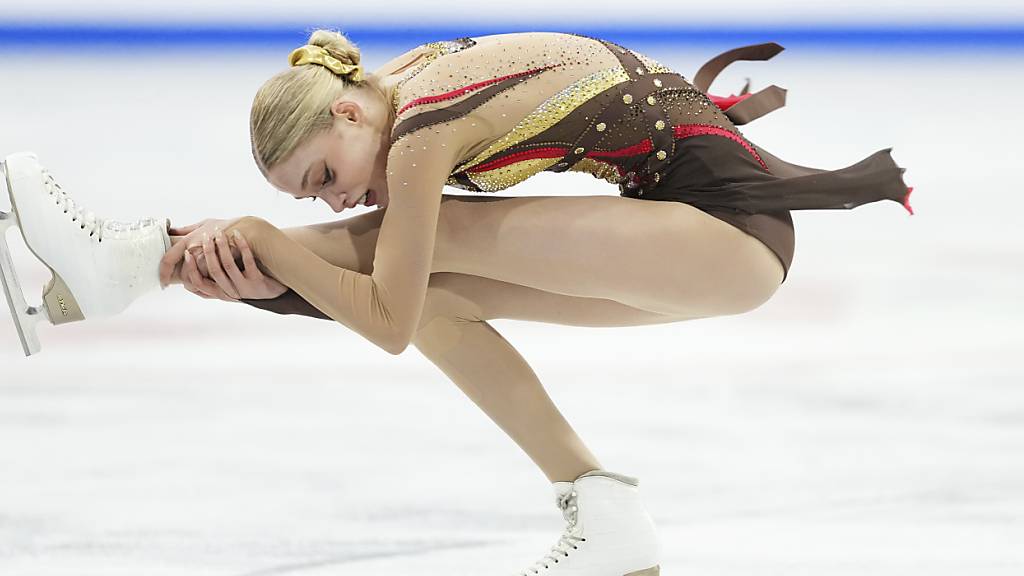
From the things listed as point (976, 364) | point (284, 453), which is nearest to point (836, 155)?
point (976, 364)

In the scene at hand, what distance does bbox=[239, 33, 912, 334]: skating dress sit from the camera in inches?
72.4

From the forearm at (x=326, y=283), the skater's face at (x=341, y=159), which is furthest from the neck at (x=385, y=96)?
the forearm at (x=326, y=283)

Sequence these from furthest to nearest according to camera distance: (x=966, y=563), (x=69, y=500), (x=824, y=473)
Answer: (x=824, y=473) < (x=69, y=500) < (x=966, y=563)

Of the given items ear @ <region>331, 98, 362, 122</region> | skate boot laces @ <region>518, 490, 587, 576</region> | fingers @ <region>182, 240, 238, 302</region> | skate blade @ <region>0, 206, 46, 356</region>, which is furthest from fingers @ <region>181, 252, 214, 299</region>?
skate boot laces @ <region>518, 490, 587, 576</region>

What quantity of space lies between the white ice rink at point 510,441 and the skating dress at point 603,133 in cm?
57

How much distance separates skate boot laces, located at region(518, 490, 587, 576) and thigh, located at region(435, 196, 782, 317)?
0.37 m

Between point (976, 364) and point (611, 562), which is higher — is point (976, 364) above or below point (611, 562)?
above

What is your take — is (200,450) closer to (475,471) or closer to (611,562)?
(475,471)

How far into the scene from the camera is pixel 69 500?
239 cm

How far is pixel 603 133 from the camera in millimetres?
1917

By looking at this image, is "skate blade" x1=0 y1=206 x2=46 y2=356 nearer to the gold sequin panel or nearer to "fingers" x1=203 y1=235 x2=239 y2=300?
"fingers" x1=203 y1=235 x2=239 y2=300

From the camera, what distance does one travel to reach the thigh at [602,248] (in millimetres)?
1871

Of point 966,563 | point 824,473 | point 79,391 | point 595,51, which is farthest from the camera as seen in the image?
point 79,391

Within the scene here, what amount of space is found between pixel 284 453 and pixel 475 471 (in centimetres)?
43
